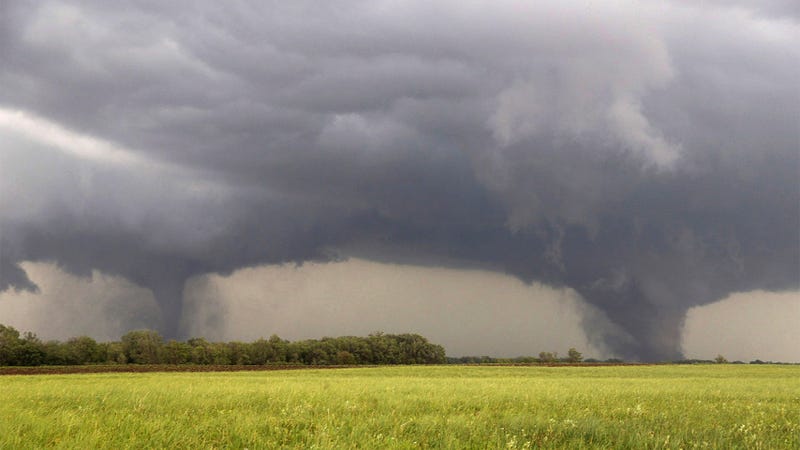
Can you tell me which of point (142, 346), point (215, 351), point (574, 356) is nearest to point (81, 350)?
point (142, 346)

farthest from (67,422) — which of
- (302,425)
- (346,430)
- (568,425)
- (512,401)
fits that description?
(512,401)

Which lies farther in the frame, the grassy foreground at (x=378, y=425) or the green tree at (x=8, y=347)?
the green tree at (x=8, y=347)

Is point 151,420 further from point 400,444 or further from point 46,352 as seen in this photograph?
point 46,352

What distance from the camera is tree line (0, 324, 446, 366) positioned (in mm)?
108438

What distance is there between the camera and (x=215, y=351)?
412 feet

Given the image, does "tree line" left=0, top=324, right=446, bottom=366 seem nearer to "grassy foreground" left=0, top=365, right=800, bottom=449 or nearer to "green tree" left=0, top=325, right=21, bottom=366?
"green tree" left=0, top=325, right=21, bottom=366

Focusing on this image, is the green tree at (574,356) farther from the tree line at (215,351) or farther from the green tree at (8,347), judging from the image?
the green tree at (8,347)

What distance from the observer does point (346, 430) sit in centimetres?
1124

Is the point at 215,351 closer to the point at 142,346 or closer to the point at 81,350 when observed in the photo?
the point at 142,346

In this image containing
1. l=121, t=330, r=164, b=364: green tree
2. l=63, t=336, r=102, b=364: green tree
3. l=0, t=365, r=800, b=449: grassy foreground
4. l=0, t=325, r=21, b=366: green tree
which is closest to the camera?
l=0, t=365, r=800, b=449: grassy foreground

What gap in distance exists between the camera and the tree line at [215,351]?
108438 millimetres

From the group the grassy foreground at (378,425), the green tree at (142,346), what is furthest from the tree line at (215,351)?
the grassy foreground at (378,425)

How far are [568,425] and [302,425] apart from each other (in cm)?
540

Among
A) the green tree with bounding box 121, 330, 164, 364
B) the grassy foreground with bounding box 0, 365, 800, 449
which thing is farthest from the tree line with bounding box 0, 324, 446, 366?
the grassy foreground with bounding box 0, 365, 800, 449
